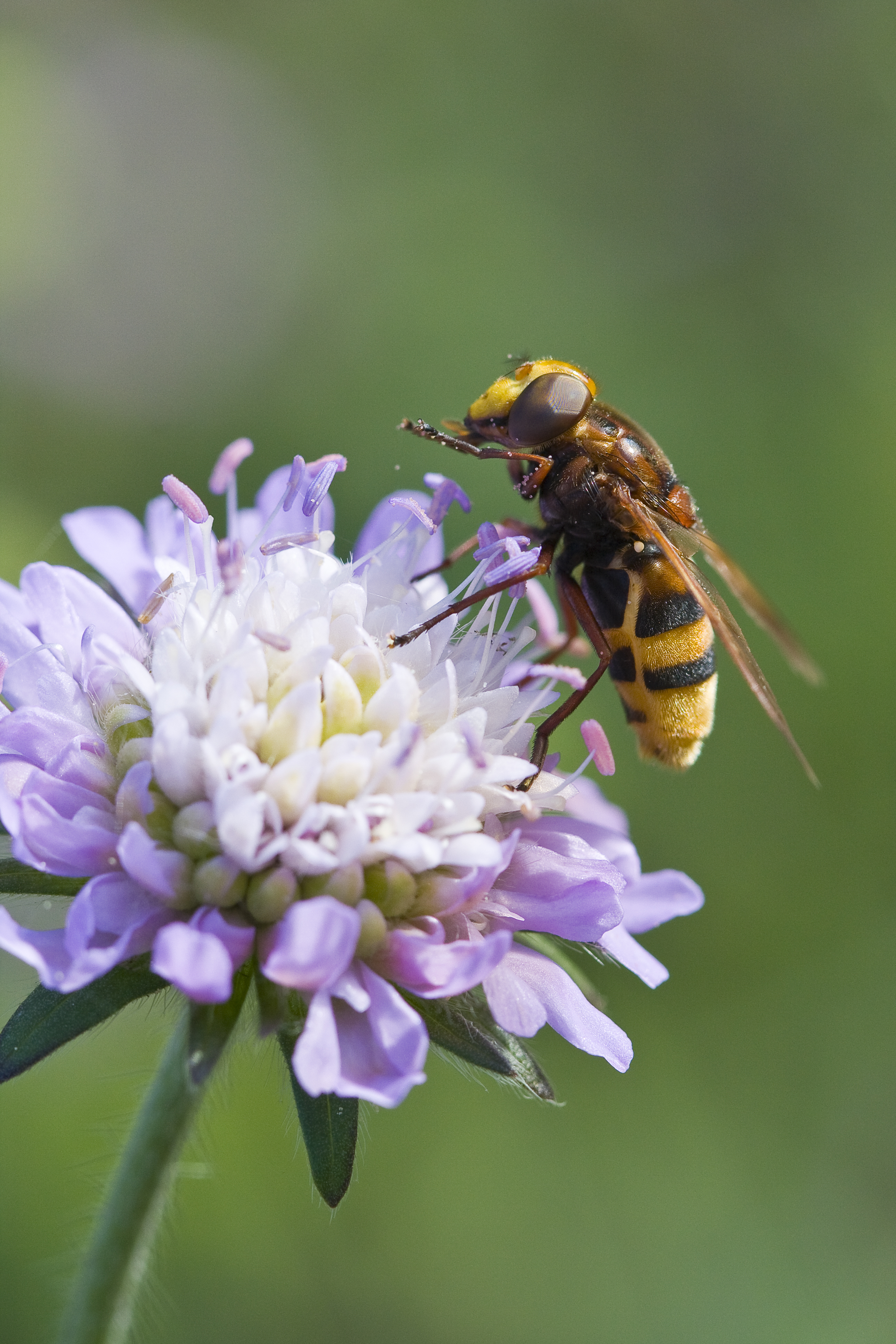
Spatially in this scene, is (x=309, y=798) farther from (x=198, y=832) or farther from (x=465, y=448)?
(x=465, y=448)

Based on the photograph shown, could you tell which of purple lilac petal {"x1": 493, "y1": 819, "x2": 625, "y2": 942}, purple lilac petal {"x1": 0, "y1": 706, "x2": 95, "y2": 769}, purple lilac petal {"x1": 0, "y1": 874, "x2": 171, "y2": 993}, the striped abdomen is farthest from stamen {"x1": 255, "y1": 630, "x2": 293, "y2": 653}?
the striped abdomen

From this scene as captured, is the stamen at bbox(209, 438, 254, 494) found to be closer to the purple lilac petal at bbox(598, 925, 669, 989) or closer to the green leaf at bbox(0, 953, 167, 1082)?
the green leaf at bbox(0, 953, 167, 1082)

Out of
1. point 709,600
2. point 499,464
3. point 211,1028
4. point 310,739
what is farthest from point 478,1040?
point 499,464

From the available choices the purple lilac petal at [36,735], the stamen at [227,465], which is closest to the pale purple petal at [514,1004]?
the purple lilac petal at [36,735]

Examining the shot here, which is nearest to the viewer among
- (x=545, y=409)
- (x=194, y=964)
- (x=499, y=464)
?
(x=194, y=964)

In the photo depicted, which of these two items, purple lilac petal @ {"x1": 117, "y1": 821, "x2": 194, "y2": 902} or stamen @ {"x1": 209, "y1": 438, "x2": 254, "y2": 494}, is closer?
purple lilac petal @ {"x1": 117, "y1": 821, "x2": 194, "y2": 902}

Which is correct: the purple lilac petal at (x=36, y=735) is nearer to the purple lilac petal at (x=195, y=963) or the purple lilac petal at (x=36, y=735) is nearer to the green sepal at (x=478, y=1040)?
the purple lilac petal at (x=195, y=963)
